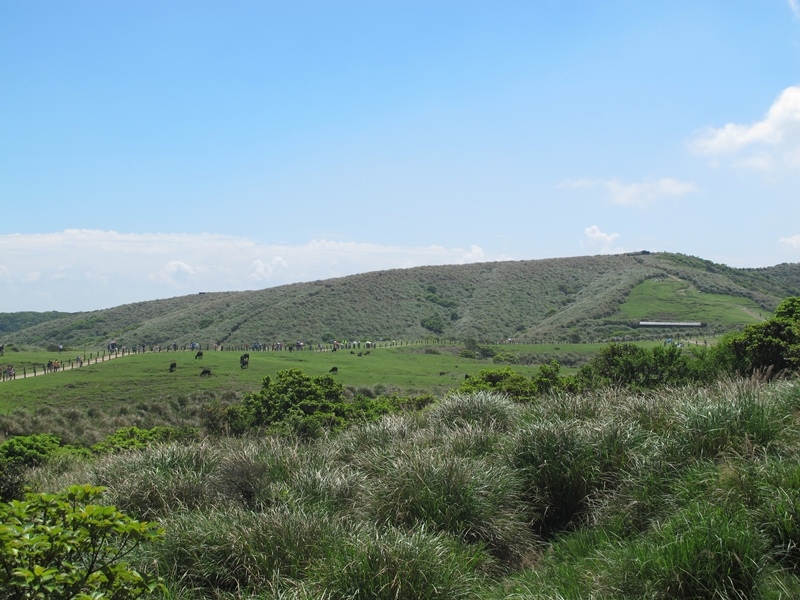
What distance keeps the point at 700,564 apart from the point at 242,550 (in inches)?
159

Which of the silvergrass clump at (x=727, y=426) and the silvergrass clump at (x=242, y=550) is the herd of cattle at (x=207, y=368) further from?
the silvergrass clump at (x=727, y=426)

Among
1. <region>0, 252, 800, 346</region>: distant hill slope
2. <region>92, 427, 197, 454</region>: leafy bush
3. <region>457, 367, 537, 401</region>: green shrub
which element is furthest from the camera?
<region>0, 252, 800, 346</region>: distant hill slope

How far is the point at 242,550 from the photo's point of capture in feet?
20.6

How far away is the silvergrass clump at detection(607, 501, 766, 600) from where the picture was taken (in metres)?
4.70

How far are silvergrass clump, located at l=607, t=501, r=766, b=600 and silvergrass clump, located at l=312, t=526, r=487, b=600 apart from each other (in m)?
1.30

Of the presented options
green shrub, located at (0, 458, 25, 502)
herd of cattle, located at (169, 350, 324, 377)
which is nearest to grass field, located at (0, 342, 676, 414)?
herd of cattle, located at (169, 350, 324, 377)

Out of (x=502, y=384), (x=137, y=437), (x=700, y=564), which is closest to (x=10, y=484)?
(x=137, y=437)

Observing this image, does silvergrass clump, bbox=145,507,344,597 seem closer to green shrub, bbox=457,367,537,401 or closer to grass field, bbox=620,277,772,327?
green shrub, bbox=457,367,537,401

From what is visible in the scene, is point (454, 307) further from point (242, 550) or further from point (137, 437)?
point (242, 550)

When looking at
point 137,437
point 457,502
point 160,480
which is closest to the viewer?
point 457,502

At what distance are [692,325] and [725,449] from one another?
66.7 m

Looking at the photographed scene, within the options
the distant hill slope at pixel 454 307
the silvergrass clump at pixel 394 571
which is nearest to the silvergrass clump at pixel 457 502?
the silvergrass clump at pixel 394 571

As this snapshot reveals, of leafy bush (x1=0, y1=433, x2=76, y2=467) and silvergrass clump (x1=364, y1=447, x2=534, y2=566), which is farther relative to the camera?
leafy bush (x1=0, y1=433, x2=76, y2=467)

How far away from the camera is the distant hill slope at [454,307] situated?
75.7 meters
